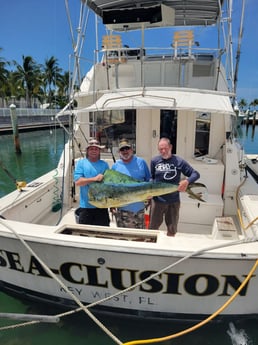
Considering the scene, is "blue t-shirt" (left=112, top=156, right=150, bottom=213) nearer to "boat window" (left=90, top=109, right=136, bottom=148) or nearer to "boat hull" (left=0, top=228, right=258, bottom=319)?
"boat hull" (left=0, top=228, right=258, bottom=319)

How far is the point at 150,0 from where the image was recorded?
5.36 metres

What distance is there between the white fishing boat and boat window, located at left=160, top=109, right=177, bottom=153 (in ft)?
0.07

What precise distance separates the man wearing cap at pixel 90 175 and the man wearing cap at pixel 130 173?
0.62 feet

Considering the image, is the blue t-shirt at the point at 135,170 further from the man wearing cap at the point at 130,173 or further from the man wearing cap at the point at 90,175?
the man wearing cap at the point at 90,175

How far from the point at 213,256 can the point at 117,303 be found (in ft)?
3.84

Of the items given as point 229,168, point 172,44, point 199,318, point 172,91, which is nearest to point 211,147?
point 229,168

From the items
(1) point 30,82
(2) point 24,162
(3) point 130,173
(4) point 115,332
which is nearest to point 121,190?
(3) point 130,173

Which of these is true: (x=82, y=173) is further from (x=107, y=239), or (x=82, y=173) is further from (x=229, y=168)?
(x=229, y=168)

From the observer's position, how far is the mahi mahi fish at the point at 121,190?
2869mm

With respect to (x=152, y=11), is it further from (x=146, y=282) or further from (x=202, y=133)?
(x=146, y=282)

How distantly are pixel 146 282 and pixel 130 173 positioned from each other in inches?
48.8

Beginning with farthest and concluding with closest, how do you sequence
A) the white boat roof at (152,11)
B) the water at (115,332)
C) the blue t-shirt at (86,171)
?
the white boat roof at (152,11) → the blue t-shirt at (86,171) → the water at (115,332)

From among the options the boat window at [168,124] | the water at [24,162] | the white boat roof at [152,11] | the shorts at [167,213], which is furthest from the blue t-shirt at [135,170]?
the water at [24,162]

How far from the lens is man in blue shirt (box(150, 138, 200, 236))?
11.3ft
